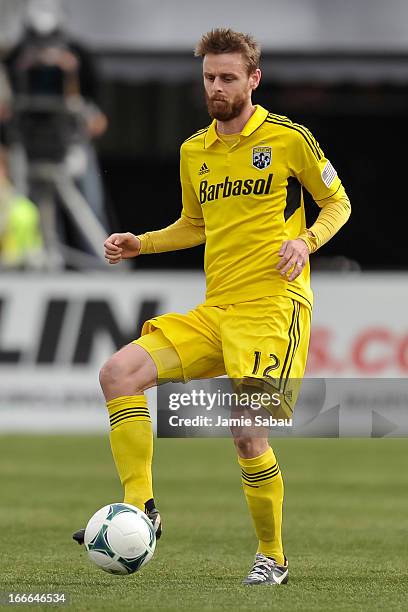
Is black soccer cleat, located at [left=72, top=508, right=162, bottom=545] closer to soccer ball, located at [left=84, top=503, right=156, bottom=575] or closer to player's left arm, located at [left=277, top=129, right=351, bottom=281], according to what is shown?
soccer ball, located at [left=84, top=503, right=156, bottom=575]

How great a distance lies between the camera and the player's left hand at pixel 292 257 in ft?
20.8

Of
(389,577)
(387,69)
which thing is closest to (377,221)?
(387,69)

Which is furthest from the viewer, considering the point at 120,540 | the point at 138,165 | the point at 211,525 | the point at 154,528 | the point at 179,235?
the point at 138,165

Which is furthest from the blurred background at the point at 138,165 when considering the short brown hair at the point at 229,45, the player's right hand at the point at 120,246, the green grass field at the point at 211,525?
the short brown hair at the point at 229,45

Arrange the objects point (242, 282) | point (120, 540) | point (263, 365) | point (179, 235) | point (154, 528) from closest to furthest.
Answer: point (120, 540) < point (154, 528) < point (263, 365) < point (242, 282) < point (179, 235)

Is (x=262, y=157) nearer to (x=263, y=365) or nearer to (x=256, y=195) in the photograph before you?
(x=256, y=195)

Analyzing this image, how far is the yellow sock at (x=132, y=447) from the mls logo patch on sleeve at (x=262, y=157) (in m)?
1.13

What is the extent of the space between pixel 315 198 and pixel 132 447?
4.49 feet

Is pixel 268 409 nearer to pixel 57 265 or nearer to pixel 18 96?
pixel 57 265

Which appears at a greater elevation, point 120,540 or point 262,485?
point 262,485

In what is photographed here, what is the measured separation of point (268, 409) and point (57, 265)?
12.5 meters

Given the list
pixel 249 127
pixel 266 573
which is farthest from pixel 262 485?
pixel 249 127

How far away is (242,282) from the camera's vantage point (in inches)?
261

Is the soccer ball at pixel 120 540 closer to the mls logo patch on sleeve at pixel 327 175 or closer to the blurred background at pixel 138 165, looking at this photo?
the mls logo patch on sleeve at pixel 327 175
